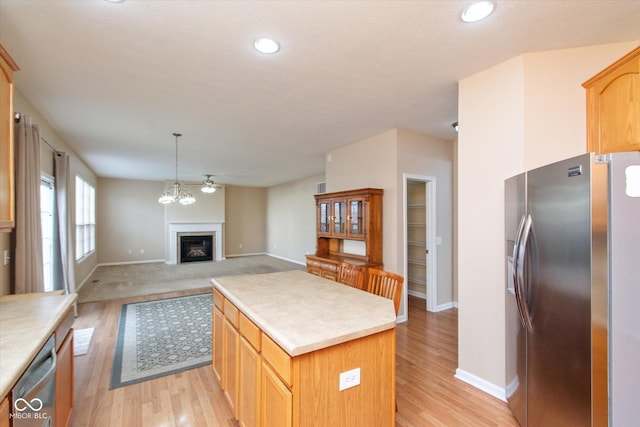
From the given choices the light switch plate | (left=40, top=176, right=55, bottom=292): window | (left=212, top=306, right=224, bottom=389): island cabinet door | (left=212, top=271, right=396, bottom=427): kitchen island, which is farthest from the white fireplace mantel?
the light switch plate

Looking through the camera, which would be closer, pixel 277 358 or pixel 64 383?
pixel 277 358

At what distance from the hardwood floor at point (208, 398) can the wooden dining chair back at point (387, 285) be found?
0.86 metres

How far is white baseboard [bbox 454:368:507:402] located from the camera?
7.66 feet

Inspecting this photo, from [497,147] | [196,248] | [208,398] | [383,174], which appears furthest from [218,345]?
[196,248]

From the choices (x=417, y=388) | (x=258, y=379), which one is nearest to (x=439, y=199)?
(x=417, y=388)

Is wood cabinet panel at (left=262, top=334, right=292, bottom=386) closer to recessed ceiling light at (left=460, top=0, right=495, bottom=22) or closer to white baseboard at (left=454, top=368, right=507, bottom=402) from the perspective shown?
white baseboard at (left=454, top=368, right=507, bottom=402)

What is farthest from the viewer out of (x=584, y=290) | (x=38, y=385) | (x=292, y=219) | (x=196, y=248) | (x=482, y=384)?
(x=196, y=248)

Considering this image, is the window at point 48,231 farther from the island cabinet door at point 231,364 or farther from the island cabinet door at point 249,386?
the island cabinet door at point 249,386

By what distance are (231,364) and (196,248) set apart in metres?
8.52

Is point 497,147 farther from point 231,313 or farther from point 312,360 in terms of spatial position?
point 231,313

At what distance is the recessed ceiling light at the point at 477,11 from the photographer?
1646mm

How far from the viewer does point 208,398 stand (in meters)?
2.35

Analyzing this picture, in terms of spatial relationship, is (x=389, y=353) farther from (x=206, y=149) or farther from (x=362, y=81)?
(x=206, y=149)

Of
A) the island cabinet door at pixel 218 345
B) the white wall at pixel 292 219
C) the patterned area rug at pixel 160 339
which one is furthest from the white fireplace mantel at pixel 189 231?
the island cabinet door at pixel 218 345
